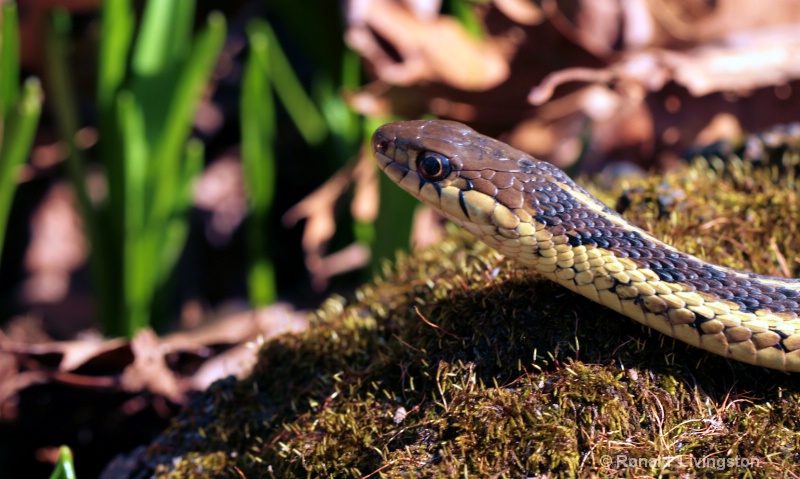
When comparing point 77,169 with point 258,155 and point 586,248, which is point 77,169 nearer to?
point 258,155

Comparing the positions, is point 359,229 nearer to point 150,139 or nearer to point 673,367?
point 150,139

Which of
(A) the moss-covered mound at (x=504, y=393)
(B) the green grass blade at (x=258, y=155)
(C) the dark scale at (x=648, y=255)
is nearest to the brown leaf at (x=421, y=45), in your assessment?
(B) the green grass blade at (x=258, y=155)

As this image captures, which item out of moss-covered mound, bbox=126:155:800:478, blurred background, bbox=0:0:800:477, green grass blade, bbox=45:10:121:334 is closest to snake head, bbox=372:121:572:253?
moss-covered mound, bbox=126:155:800:478

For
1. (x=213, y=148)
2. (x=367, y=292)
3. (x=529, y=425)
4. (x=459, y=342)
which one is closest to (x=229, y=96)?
(x=213, y=148)

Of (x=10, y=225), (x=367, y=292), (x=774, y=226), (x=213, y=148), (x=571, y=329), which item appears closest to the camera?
(x=571, y=329)

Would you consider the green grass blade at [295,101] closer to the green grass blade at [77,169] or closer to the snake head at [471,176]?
the green grass blade at [77,169]

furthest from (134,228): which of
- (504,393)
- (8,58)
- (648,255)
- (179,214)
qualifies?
(648,255)

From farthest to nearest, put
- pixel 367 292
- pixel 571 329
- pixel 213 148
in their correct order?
pixel 213 148 → pixel 367 292 → pixel 571 329
